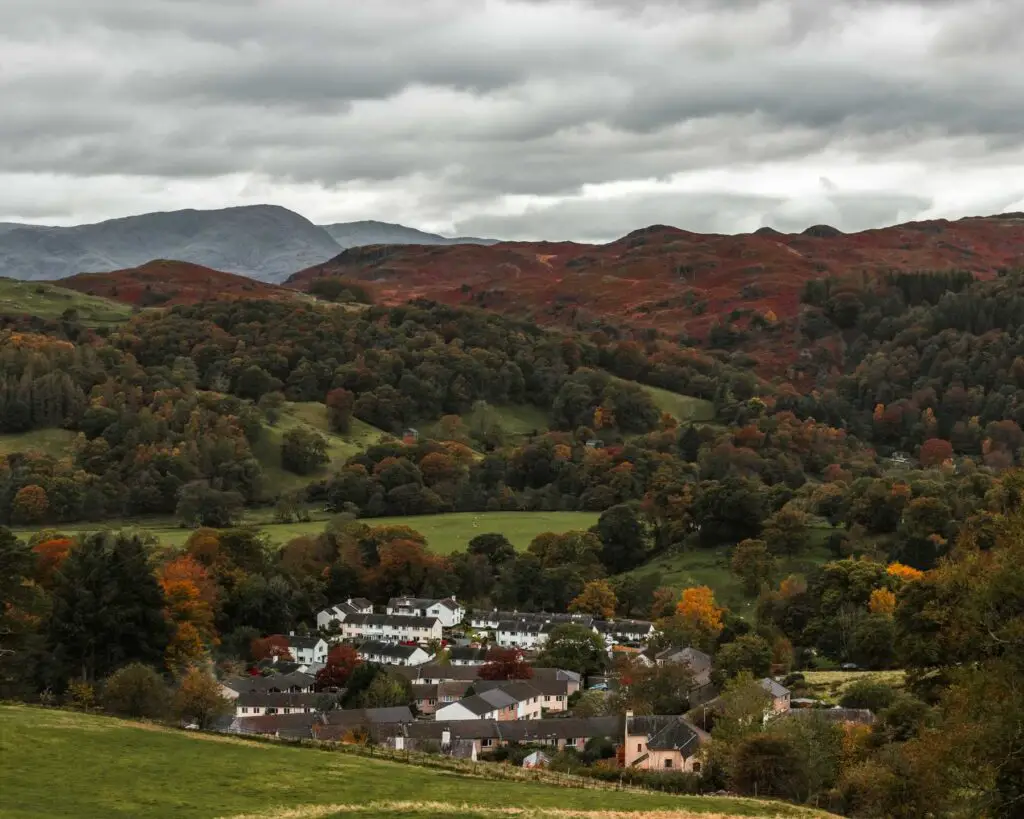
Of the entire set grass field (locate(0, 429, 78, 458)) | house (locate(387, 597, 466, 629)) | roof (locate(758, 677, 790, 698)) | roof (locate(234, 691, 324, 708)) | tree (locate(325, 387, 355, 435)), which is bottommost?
house (locate(387, 597, 466, 629))

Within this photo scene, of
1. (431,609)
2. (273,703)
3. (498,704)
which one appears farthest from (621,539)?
(273,703)

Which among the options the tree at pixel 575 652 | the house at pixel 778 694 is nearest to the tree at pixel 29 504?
the tree at pixel 575 652

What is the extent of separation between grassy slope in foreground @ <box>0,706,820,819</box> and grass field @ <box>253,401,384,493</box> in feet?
253

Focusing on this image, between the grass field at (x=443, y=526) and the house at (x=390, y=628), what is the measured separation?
37.9ft

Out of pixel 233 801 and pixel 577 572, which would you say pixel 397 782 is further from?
pixel 577 572

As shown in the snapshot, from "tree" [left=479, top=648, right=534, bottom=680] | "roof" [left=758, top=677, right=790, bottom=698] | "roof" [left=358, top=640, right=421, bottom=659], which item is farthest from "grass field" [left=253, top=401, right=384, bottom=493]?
"roof" [left=758, top=677, right=790, bottom=698]

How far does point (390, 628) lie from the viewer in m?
72.6

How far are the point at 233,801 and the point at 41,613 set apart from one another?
95.9 ft

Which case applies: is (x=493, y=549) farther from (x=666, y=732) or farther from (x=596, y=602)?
(x=666, y=732)

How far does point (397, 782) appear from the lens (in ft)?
84.3

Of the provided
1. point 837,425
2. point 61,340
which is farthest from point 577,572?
point 61,340

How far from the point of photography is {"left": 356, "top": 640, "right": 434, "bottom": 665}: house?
66000 millimetres

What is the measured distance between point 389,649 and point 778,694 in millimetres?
26669

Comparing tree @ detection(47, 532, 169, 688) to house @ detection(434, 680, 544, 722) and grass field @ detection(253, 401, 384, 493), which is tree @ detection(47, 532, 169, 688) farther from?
grass field @ detection(253, 401, 384, 493)
